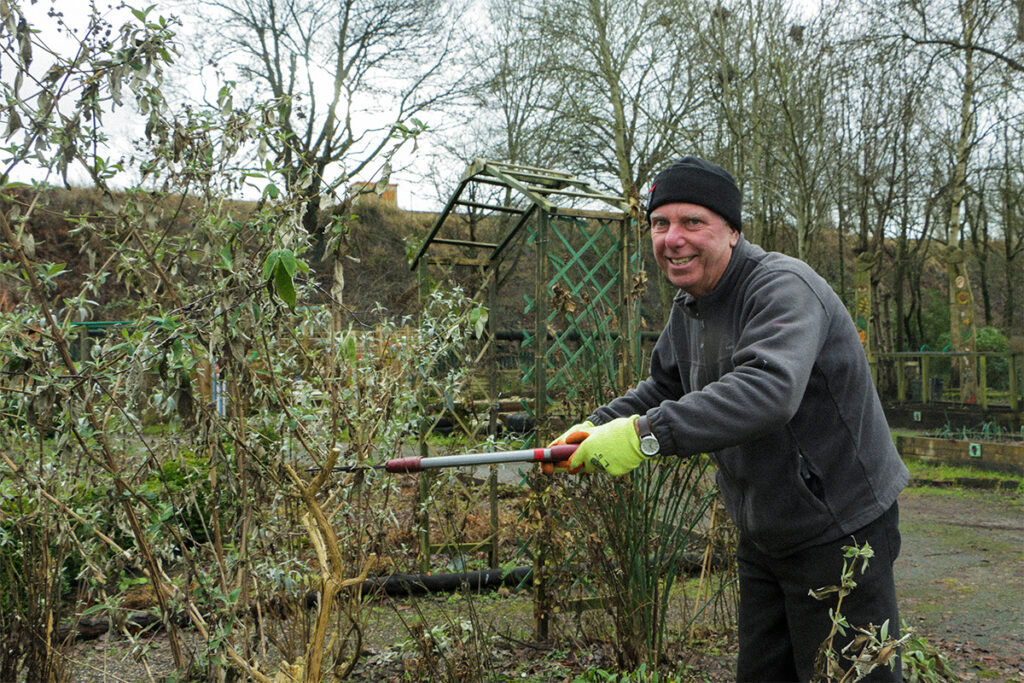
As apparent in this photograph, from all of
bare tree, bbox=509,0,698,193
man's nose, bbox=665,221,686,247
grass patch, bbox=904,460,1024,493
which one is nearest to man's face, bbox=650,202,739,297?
man's nose, bbox=665,221,686,247

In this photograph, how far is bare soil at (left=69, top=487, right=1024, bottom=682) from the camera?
3.42 meters

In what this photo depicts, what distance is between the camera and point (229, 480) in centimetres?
235

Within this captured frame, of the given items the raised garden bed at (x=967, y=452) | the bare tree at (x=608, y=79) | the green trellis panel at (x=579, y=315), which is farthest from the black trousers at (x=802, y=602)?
the bare tree at (x=608, y=79)

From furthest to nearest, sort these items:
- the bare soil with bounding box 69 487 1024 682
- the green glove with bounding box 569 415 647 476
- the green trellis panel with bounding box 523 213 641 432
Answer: the green trellis panel with bounding box 523 213 641 432 → the bare soil with bounding box 69 487 1024 682 → the green glove with bounding box 569 415 647 476

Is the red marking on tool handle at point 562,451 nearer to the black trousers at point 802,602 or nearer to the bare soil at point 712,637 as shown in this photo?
the black trousers at point 802,602

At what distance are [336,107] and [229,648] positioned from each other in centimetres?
2008

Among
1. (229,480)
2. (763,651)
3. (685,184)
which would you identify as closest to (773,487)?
(763,651)

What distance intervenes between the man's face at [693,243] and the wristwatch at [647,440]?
0.55m

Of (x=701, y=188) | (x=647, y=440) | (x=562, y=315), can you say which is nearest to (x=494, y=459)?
(x=647, y=440)

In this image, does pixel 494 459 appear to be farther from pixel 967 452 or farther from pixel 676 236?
pixel 967 452

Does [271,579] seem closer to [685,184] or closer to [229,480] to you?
[229,480]

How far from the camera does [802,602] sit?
7.67 ft

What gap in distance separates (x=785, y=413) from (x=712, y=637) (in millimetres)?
2380

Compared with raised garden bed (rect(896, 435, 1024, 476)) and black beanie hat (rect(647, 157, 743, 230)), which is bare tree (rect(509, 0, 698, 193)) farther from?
black beanie hat (rect(647, 157, 743, 230))
